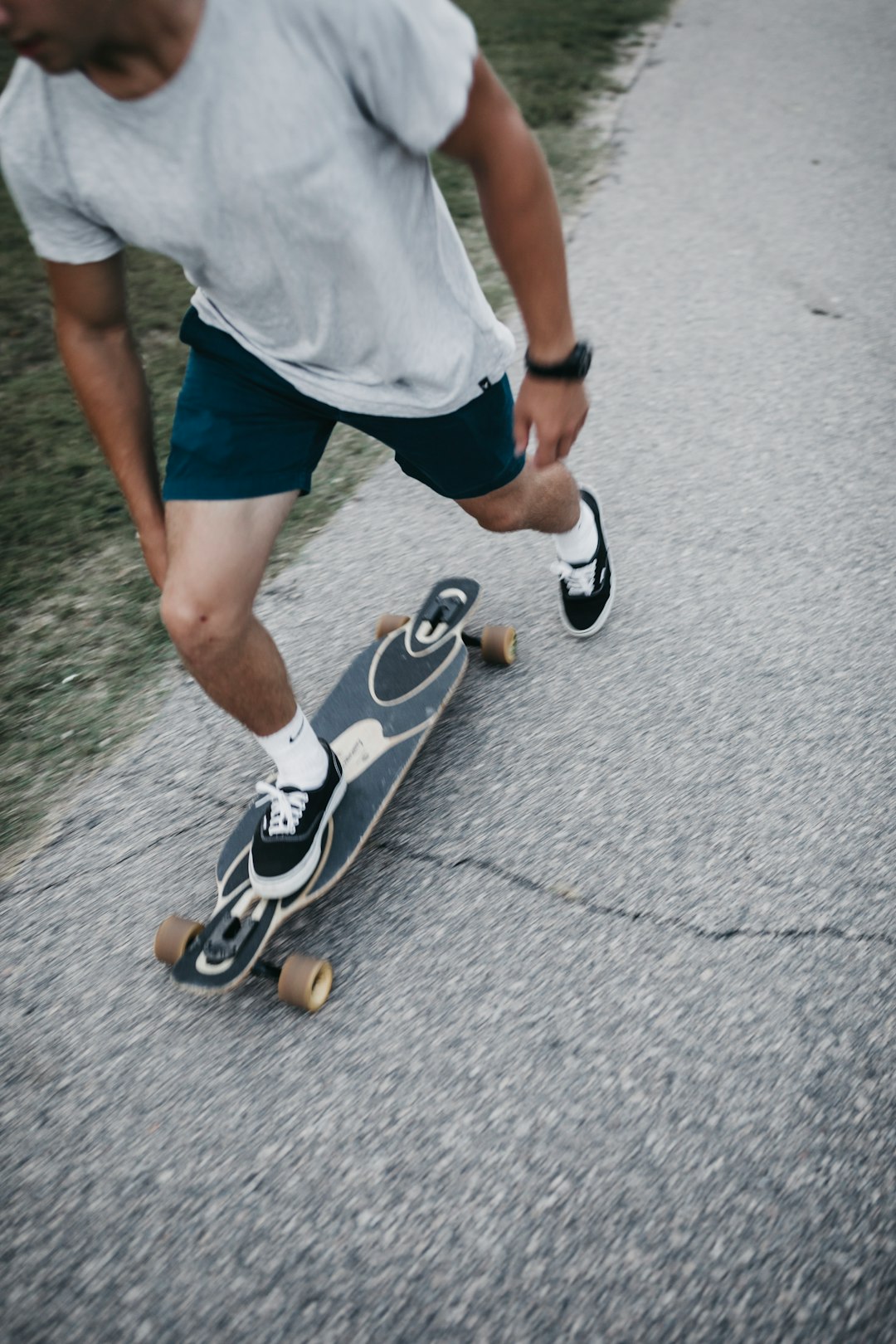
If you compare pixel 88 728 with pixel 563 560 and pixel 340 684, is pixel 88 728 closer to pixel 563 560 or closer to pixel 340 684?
pixel 340 684

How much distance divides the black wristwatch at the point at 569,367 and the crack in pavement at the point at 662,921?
3.85 feet

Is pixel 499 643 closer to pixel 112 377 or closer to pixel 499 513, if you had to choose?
pixel 499 513

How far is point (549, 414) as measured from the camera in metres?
2.04

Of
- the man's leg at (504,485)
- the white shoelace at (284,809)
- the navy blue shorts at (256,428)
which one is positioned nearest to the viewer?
the navy blue shorts at (256,428)

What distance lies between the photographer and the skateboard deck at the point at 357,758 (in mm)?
2129

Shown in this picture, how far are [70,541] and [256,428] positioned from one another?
1831 millimetres

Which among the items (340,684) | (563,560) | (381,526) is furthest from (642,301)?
(340,684)

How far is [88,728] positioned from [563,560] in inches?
60.2

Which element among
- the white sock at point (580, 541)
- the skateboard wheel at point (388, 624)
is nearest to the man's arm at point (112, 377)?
the skateboard wheel at point (388, 624)

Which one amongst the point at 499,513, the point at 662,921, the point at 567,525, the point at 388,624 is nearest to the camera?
the point at 662,921

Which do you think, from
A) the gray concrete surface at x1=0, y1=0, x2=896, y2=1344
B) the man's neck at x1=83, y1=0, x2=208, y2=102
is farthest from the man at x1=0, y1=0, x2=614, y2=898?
the gray concrete surface at x1=0, y1=0, x2=896, y2=1344

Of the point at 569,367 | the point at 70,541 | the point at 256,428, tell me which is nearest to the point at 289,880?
the point at 256,428

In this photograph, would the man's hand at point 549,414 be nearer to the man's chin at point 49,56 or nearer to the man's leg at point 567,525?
the man's leg at point 567,525

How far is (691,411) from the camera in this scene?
4125 millimetres
